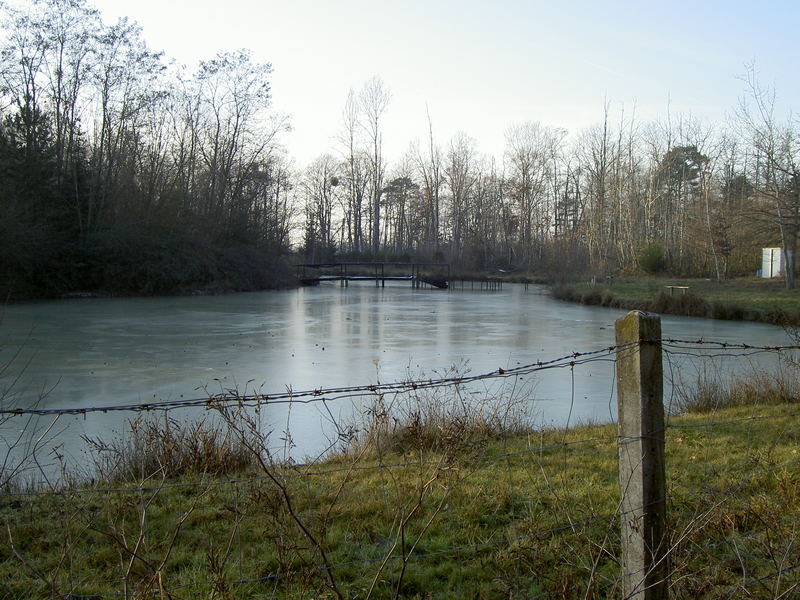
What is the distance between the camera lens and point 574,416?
694 centimetres

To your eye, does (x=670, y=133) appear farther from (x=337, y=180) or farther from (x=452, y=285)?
(x=337, y=180)

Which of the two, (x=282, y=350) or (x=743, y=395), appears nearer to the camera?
(x=743, y=395)

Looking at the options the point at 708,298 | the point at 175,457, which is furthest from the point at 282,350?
the point at 708,298

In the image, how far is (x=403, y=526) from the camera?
6.22 feet

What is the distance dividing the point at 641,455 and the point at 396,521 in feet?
4.93

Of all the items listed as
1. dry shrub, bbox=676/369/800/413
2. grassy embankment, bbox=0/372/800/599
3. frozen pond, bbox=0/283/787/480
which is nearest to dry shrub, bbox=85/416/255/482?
grassy embankment, bbox=0/372/800/599

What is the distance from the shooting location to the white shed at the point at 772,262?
2660 cm

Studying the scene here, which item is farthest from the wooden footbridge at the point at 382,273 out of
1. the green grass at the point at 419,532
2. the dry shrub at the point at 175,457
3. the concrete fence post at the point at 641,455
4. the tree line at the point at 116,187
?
the concrete fence post at the point at 641,455

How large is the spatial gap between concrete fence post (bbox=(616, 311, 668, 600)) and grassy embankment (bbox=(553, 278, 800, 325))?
494 inches

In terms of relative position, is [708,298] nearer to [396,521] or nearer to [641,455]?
[396,521]

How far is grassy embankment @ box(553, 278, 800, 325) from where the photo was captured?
1728 cm

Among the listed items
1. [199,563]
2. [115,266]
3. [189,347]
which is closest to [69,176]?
[115,266]

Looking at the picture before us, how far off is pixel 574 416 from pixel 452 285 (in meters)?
31.8

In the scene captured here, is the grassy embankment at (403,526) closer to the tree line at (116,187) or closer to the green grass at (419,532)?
the green grass at (419,532)
